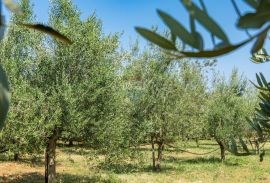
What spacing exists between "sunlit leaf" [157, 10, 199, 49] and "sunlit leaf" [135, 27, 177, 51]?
0.03m

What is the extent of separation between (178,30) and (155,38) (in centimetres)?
5

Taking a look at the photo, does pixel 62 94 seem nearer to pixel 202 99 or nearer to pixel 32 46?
pixel 32 46

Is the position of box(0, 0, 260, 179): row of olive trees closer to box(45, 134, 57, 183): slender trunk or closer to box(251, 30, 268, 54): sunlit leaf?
box(45, 134, 57, 183): slender trunk

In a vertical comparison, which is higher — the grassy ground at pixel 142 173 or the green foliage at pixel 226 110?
the green foliage at pixel 226 110

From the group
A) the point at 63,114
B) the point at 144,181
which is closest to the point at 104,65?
the point at 63,114

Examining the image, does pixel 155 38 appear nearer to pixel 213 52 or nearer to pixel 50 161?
pixel 213 52

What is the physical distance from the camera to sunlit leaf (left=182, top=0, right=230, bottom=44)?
0.62m

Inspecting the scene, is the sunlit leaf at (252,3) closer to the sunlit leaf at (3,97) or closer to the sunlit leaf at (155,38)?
the sunlit leaf at (155,38)

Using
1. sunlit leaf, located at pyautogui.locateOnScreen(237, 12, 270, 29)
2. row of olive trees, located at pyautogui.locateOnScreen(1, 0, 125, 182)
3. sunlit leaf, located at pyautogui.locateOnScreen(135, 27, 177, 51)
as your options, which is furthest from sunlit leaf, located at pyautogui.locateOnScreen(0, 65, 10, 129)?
row of olive trees, located at pyautogui.locateOnScreen(1, 0, 125, 182)

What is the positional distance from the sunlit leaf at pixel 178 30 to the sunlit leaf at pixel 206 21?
0.04m

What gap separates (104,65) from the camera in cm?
1942

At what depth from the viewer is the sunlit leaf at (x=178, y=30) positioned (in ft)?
2.13

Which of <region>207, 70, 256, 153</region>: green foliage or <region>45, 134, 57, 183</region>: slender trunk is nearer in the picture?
<region>45, 134, 57, 183</region>: slender trunk

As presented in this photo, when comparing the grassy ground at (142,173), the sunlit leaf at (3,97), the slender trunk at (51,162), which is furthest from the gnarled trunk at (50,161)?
the sunlit leaf at (3,97)
